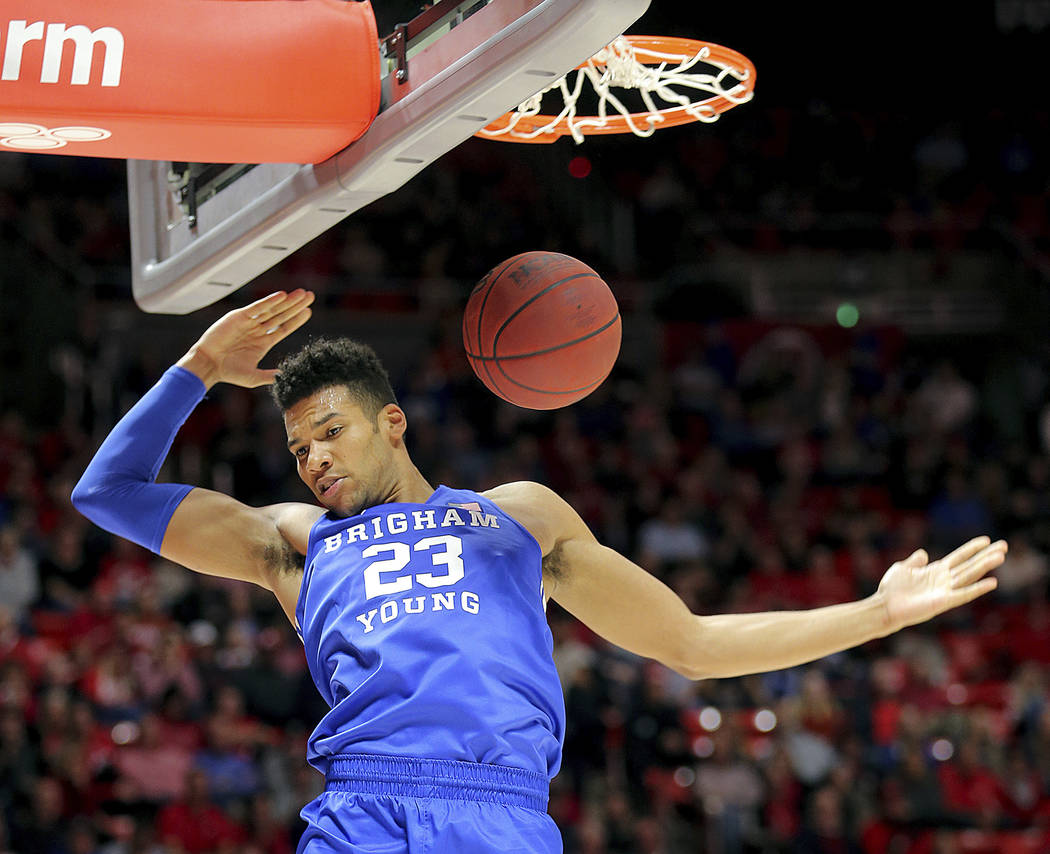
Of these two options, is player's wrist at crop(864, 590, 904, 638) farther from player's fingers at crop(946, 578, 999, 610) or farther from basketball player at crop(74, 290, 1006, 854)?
player's fingers at crop(946, 578, 999, 610)

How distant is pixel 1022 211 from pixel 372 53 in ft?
42.4

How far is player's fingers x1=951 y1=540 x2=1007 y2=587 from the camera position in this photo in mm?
3361

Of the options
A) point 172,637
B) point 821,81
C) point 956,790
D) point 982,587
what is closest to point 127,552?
point 172,637

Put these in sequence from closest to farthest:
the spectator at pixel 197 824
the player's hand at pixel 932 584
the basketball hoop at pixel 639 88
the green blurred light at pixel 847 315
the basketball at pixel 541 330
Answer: the player's hand at pixel 932 584 < the basketball at pixel 541 330 < the basketball hoop at pixel 639 88 < the spectator at pixel 197 824 < the green blurred light at pixel 847 315

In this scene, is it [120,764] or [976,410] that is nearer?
[120,764]

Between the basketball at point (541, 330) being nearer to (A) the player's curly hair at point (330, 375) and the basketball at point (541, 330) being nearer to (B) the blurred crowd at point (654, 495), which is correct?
(A) the player's curly hair at point (330, 375)

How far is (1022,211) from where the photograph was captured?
15.0 m

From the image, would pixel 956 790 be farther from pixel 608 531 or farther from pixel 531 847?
pixel 531 847

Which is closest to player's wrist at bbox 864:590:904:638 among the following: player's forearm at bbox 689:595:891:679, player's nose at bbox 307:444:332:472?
player's forearm at bbox 689:595:891:679

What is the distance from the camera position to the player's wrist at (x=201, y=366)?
381 centimetres

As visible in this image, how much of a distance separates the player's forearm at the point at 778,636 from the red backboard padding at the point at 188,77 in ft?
4.87

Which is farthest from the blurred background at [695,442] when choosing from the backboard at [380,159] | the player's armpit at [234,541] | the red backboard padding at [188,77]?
the red backboard padding at [188,77]

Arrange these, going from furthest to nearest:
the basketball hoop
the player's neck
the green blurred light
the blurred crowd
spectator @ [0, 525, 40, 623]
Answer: the green blurred light < spectator @ [0, 525, 40, 623] < the blurred crowd < the basketball hoop < the player's neck

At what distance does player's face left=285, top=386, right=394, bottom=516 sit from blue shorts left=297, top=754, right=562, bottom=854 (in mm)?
624
